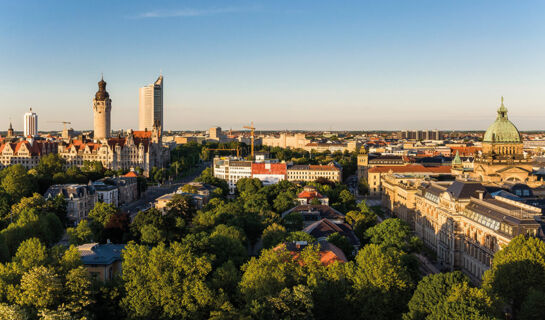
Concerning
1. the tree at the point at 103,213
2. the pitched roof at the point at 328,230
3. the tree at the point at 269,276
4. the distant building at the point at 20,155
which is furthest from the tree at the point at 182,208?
the distant building at the point at 20,155

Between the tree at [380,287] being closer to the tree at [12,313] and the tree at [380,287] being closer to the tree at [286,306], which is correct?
the tree at [286,306]

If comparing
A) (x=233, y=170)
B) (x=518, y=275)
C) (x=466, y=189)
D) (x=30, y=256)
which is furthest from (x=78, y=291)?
(x=233, y=170)

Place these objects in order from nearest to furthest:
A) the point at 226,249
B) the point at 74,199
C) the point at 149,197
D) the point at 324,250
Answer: the point at 324,250, the point at 226,249, the point at 74,199, the point at 149,197

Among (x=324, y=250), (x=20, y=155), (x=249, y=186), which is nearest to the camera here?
(x=324, y=250)

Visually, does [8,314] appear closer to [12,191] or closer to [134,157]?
[12,191]

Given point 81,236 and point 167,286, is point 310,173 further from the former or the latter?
point 167,286

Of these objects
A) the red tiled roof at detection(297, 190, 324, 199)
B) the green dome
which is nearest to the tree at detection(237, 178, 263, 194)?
the red tiled roof at detection(297, 190, 324, 199)
